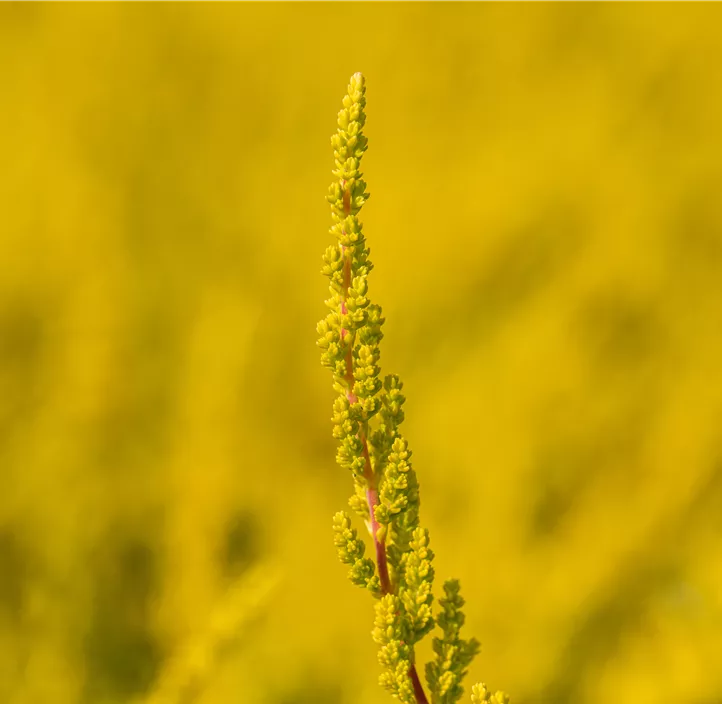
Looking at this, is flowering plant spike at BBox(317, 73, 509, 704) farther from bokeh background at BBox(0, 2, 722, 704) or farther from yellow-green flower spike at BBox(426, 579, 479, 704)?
bokeh background at BBox(0, 2, 722, 704)

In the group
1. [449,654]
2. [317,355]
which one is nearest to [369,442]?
[449,654]

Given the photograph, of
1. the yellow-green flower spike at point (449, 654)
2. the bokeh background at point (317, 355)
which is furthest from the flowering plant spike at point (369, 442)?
the bokeh background at point (317, 355)

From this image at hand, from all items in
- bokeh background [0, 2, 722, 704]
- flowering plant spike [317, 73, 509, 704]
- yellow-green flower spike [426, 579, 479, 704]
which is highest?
bokeh background [0, 2, 722, 704]

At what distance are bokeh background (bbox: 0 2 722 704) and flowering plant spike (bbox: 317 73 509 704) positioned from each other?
0.35 meters

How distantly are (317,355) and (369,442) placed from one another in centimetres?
45

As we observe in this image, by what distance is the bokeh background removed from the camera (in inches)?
28.1

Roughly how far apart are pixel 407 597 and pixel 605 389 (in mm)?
556

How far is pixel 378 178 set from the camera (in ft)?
2.73

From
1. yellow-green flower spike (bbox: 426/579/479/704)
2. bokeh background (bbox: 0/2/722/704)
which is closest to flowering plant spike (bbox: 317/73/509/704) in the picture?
yellow-green flower spike (bbox: 426/579/479/704)

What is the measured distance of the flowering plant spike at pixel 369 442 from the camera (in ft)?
1.03

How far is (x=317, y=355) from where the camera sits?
79 cm

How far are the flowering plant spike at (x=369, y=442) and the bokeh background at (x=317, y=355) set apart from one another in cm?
35

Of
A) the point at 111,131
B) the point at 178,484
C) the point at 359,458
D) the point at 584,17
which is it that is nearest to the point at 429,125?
the point at 584,17

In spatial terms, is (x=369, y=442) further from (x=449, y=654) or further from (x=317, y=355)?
(x=317, y=355)
